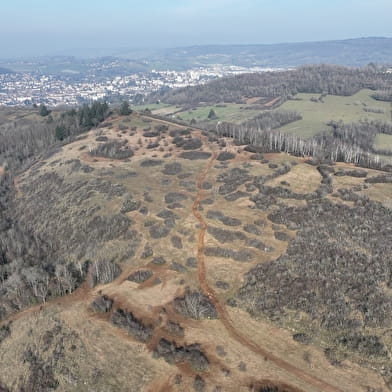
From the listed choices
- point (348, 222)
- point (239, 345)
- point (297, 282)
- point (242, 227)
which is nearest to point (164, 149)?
point (242, 227)

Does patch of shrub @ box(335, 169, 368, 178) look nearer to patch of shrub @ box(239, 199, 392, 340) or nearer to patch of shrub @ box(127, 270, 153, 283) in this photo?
patch of shrub @ box(239, 199, 392, 340)

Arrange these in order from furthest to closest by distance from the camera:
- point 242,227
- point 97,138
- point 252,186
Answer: point 97,138, point 252,186, point 242,227

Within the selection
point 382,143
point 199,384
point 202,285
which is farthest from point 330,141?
point 199,384

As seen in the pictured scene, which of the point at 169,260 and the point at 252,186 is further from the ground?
the point at 252,186

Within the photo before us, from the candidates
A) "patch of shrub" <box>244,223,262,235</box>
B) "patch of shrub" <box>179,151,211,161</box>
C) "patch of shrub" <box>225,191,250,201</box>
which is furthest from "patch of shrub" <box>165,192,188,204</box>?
"patch of shrub" <box>179,151,211,161</box>

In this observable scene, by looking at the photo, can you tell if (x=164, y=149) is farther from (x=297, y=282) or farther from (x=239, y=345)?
(x=239, y=345)

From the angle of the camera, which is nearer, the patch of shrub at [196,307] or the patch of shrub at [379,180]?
the patch of shrub at [196,307]

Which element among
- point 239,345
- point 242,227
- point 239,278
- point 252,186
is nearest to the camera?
point 239,345

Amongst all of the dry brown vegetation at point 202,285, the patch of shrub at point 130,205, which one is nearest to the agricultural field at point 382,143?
the dry brown vegetation at point 202,285

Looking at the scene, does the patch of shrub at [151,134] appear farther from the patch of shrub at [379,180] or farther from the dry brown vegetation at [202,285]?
the patch of shrub at [379,180]

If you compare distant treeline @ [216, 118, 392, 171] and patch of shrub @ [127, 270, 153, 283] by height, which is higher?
distant treeline @ [216, 118, 392, 171]

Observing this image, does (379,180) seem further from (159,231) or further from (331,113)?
(331,113)
